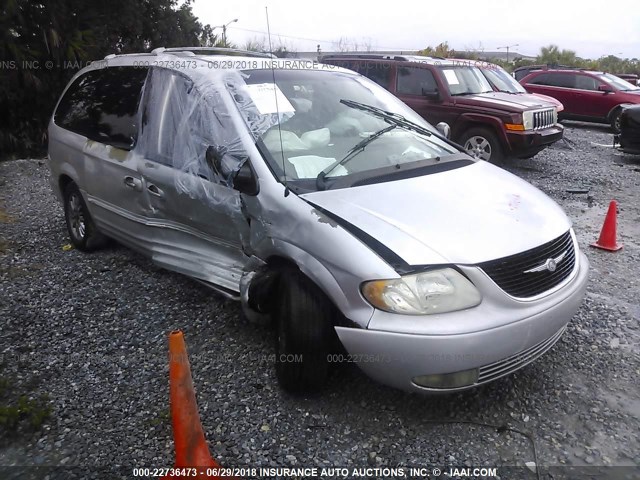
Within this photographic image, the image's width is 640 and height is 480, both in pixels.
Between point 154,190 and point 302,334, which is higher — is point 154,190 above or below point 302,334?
above

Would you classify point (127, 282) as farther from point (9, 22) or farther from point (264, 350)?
point (9, 22)

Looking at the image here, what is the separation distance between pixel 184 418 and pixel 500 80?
30.9 ft

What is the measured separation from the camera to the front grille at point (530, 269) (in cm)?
252

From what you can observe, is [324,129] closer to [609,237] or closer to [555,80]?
[609,237]

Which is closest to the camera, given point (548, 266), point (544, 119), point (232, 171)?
point (548, 266)

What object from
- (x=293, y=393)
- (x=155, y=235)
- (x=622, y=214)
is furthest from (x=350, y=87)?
(x=622, y=214)

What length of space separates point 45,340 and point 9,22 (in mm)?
7610

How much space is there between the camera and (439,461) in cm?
248

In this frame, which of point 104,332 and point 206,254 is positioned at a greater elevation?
point 206,254

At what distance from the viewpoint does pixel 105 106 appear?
14.5 ft

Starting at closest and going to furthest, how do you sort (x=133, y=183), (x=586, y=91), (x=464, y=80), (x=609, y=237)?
1. (x=133, y=183)
2. (x=609, y=237)
3. (x=464, y=80)
4. (x=586, y=91)

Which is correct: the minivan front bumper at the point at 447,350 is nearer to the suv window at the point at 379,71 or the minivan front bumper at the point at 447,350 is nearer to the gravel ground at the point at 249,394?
the gravel ground at the point at 249,394

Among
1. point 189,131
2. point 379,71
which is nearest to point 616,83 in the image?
point 379,71

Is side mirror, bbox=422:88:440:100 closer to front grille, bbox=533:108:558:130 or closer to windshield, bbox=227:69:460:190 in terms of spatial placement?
front grille, bbox=533:108:558:130
